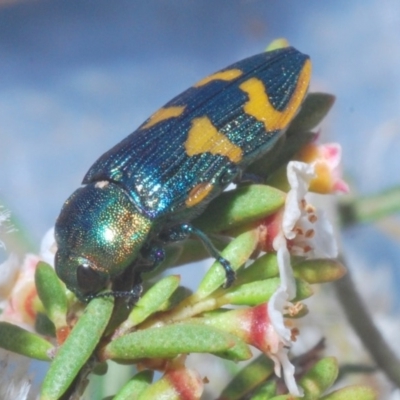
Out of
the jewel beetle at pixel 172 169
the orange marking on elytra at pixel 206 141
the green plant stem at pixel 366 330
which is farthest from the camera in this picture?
the green plant stem at pixel 366 330

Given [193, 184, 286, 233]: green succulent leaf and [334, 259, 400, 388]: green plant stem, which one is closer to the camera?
[193, 184, 286, 233]: green succulent leaf

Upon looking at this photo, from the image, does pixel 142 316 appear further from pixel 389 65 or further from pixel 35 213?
pixel 389 65

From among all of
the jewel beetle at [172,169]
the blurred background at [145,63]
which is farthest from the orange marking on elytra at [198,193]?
the blurred background at [145,63]

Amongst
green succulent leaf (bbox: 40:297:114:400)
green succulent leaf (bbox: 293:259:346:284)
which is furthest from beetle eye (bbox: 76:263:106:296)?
green succulent leaf (bbox: 293:259:346:284)

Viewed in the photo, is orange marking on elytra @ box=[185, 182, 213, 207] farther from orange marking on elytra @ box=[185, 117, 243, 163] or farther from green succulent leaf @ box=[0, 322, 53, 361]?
green succulent leaf @ box=[0, 322, 53, 361]

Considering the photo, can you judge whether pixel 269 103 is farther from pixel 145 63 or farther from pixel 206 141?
pixel 145 63

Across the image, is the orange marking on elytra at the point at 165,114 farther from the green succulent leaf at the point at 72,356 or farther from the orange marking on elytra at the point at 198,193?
the green succulent leaf at the point at 72,356

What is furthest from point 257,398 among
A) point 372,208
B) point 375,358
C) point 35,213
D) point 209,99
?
point 35,213

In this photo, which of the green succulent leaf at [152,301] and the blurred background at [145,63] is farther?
the blurred background at [145,63]
